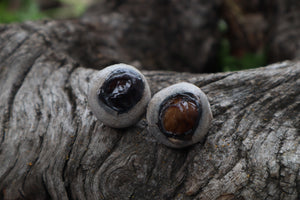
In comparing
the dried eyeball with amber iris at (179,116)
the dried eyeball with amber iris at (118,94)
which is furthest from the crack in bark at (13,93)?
the dried eyeball with amber iris at (179,116)

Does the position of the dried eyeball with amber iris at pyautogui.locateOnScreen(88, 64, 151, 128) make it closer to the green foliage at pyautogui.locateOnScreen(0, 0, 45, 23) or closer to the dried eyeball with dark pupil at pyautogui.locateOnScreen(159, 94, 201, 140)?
the dried eyeball with dark pupil at pyautogui.locateOnScreen(159, 94, 201, 140)

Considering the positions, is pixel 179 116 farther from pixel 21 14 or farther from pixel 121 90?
pixel 21 14

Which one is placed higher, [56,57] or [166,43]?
[56,57]

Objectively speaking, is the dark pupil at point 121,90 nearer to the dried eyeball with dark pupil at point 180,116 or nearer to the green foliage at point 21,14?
the dried eyeball with dark pupil at point 180,116

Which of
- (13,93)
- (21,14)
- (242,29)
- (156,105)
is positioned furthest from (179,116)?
(21,14)

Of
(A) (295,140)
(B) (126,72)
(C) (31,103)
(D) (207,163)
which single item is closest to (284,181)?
(A) (295,140)

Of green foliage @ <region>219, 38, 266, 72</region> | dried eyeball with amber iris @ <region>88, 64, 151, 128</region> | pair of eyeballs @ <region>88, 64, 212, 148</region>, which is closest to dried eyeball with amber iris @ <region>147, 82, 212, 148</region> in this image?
pair of eyeballs @ <region>88, 64, 212, 148</region>

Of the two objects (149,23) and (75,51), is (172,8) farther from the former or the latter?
(75,51)

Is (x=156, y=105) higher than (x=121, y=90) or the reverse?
the reverse
